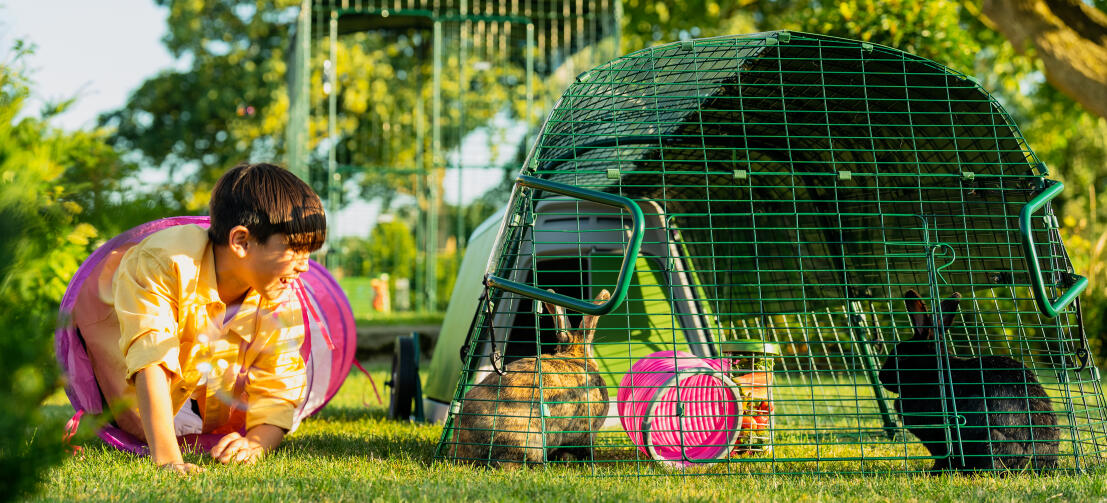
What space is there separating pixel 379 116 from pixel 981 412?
51.3 ft

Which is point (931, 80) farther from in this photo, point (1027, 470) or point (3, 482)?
point (3, 482)

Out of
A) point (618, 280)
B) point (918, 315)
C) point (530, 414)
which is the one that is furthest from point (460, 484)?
point (918, 315)

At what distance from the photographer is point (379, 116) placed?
55.9 feet

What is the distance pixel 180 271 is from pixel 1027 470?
272 cm

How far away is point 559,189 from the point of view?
2.52m

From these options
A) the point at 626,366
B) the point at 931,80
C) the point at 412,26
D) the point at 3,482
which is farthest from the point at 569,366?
the point at 412,26

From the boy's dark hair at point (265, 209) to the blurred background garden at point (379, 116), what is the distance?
543mm

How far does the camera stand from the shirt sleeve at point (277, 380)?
293 cm

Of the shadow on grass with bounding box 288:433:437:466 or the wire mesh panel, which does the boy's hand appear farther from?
the wire mesh panel

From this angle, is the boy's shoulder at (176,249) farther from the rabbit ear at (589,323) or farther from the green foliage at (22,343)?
the rabbit ear at (589,323)

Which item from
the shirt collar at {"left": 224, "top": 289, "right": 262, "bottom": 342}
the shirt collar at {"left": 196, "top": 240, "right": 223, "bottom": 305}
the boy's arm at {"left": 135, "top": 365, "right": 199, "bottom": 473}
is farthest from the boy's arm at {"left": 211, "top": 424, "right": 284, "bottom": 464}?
the shirt collar at {"left": 196, "top": 240, "right": 223, "bottom": 305}

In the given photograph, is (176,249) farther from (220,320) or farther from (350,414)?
(350,414)

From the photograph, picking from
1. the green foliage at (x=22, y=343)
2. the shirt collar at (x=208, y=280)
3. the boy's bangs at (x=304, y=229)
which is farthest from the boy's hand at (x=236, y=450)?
the green foliage at (x=22, y=343)

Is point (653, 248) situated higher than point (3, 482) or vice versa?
point (653, 248)
